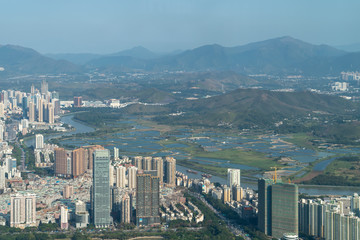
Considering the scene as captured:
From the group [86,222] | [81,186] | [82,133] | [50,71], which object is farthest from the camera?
[50,71]

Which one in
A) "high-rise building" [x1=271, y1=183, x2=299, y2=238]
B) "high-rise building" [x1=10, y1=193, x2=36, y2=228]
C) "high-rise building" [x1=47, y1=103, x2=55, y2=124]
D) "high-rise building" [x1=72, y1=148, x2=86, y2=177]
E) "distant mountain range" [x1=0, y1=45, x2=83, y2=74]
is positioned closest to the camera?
"high-rise building" [x1=271, y1=183, x2=299, y2=238]

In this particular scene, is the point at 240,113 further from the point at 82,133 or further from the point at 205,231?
the point at 205,231

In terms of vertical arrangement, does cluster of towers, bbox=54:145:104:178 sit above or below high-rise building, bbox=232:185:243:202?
above

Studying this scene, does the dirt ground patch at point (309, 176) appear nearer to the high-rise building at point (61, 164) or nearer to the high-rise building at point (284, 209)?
the high-rise building at point (284, 209)

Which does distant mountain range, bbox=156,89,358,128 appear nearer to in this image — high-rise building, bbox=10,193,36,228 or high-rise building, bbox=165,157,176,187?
high-rise building, bbox=165,157,176,187

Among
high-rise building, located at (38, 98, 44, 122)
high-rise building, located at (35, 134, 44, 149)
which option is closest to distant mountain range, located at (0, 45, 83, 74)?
high-rise building, located at (38, 98, 44, 122)

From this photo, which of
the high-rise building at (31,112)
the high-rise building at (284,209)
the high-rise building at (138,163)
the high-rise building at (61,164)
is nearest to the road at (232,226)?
the high-rise building at (284,209)

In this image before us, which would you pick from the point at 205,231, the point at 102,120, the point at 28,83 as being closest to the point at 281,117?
the point at 102,120
